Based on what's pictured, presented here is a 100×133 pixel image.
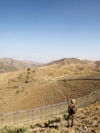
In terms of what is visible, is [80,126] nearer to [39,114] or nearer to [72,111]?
[72,111]

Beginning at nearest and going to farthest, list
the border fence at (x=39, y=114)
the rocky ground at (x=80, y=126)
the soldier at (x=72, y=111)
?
the rocky ground at (x=80, y=126)
the soldier at (x=72, y=111)
the border fence at (x=39, y=114)

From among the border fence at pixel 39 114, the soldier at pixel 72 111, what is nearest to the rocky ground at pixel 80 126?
the soldier at pixel 72 111

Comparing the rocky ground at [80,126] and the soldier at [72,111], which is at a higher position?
the soldier at [72,111]

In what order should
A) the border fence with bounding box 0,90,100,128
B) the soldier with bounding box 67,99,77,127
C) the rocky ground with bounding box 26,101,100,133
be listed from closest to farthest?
the rocky ground with bounding box 26,101,100,133
the soldier with bounding box 67,99,77,127
the border fence with bounding box 0,90,100,128

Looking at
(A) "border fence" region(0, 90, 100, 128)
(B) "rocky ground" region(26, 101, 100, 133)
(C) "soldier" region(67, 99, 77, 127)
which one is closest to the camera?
(B) "rocky ground" region(26, 101, 100, 133)

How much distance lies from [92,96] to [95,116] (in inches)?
566

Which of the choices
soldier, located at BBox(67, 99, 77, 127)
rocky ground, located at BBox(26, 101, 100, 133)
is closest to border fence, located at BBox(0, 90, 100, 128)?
rocky ground, located at BBox(26, 101, 100, 133)

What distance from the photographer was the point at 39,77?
7625 centimetres

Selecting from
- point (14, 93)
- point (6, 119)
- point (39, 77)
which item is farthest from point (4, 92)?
point (6, 119)

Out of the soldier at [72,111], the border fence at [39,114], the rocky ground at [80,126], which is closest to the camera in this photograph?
the rocky ground at [80,126]

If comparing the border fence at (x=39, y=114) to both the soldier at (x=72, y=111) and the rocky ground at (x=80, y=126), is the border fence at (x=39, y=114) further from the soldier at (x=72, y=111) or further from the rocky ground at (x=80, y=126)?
the soldier at (x=72, y=111)

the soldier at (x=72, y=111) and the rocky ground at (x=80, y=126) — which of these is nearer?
the rocky ground at (x=80, y=126)

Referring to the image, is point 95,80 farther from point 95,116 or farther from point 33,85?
point 95,116

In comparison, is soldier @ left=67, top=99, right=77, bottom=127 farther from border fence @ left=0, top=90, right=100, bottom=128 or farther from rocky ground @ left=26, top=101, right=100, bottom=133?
border fence @ left=0, top=90, right=100, bottom=128
